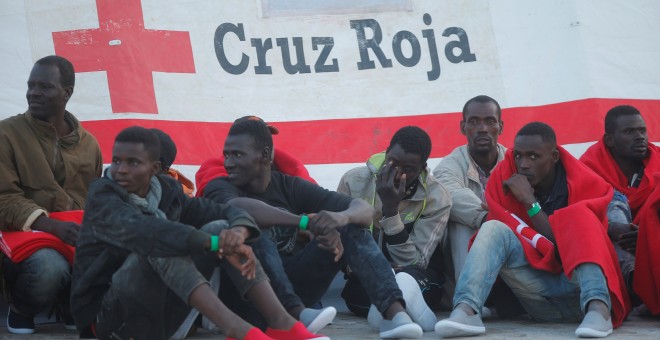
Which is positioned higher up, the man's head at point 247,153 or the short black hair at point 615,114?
the man's head at point 247,153

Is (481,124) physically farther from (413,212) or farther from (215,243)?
(215,243)

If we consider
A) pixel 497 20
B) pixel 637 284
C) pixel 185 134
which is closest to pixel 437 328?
pixel 637 284

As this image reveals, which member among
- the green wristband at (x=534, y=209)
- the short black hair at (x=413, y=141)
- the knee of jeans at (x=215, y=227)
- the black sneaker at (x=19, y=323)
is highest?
the short black hair at (x=413, y=141)

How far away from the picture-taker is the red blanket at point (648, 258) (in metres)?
4.69

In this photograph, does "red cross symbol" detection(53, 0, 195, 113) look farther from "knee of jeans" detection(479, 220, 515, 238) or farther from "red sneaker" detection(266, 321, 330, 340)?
"red sneaker" detection(266, 321, 330, 340)

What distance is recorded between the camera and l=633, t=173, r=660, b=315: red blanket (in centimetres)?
Result: 469

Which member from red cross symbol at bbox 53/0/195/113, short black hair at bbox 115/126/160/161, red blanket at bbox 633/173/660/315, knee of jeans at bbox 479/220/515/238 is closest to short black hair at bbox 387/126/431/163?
knee of jeans at bbox 479/220/515/238

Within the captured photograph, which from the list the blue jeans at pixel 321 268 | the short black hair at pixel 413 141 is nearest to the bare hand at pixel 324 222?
the blue jeans at pixel 321 268

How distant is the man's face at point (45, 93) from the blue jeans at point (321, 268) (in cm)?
128

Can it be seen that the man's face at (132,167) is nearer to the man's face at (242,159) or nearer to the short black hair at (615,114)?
the man's face at (242,159)

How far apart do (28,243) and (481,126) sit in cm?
252

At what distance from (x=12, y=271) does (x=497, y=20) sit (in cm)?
353

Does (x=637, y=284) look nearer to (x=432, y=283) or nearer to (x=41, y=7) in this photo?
(x=432, y=283)

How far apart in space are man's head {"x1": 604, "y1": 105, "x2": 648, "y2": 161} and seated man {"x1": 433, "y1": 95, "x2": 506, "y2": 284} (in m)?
0.61
